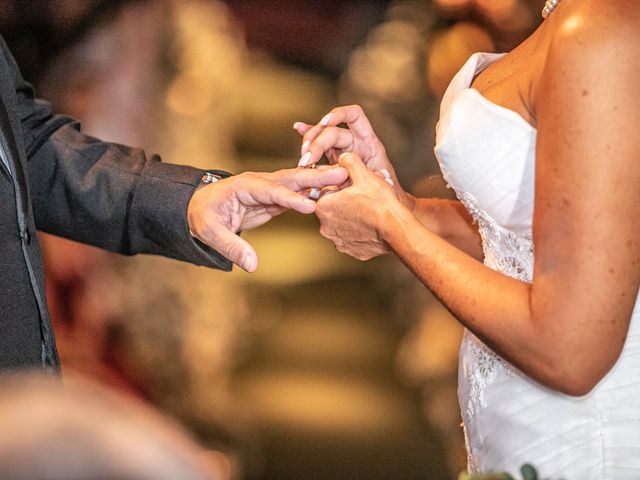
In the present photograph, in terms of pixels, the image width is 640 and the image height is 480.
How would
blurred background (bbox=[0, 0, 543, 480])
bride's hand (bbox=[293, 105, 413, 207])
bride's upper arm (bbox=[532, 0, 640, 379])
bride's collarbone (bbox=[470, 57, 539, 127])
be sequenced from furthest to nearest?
1. blurred background (bbox=[0, 0, 543, 480])
2. bride's hand (bbox=[293, 105, 413, 207])
3. bride's collarbone (bbox=[470, 57, 539, 127])
4. bride's upper arm (bbox=[532, 0, 640, 379])

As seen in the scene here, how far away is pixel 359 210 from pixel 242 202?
0.33 metres

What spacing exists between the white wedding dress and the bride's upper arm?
200mm

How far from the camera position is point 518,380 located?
5.13ft

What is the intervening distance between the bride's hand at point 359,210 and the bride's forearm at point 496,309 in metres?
0.08

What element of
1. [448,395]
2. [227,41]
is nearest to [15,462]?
[448,395]

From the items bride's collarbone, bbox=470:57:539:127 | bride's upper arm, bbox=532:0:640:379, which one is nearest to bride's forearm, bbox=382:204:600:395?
bride's upper arm, bbox=532:0:640:379

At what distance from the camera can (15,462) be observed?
1.96 ft

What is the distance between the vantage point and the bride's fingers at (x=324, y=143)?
71.1 inches

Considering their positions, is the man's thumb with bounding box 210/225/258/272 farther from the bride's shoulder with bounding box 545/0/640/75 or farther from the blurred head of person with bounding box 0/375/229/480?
the blurred head of person with bounding box 0/375/229/480

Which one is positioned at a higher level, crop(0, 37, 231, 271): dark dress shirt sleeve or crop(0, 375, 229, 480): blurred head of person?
crop(0, 375, 229, 480): blurred head of person

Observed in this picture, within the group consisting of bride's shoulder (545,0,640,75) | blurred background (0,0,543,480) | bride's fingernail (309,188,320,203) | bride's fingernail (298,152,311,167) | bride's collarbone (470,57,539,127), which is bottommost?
blurred background (0,0,543,480)

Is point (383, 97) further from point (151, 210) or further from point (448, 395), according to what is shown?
point (151, 210)

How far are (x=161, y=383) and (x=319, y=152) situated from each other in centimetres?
244

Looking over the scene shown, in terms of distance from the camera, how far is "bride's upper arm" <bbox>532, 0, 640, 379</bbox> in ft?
3.90
